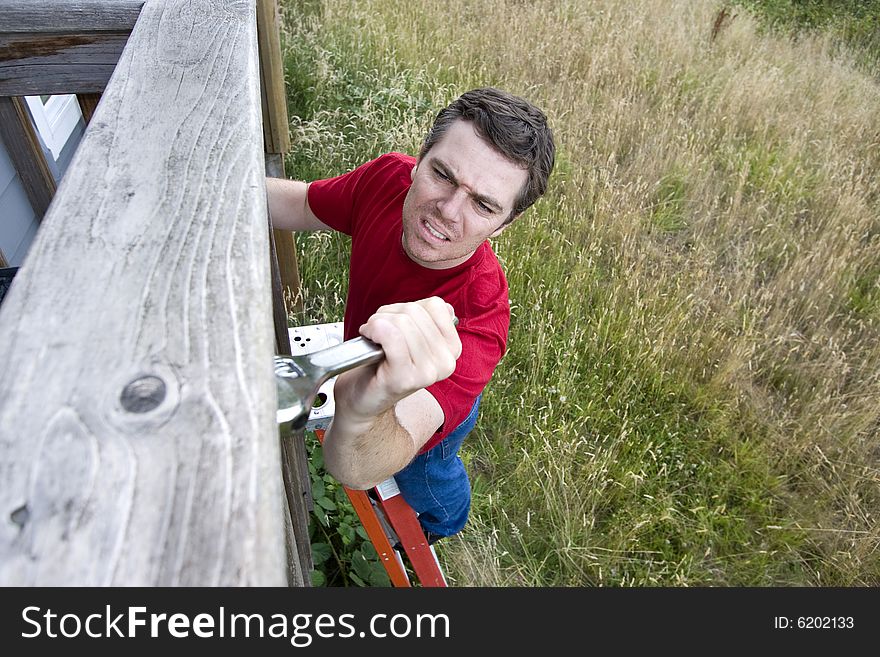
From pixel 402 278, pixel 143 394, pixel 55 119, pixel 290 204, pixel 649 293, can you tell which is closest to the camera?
pixel 143 394

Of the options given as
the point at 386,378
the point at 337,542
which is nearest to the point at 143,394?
the point at 386,378

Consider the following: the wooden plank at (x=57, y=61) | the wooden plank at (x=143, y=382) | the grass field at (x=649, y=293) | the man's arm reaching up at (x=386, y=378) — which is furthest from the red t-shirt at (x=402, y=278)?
the grass field at (x=649, y=293)

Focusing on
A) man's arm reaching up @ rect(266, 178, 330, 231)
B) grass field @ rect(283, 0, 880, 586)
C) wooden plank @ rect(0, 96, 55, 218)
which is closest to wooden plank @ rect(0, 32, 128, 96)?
wooden plank @ rect(0, 96, 55, 218)

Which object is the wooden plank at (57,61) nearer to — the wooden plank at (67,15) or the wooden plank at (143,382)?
the wooden plank at (67,15)

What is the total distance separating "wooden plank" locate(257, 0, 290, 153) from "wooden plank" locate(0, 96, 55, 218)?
0.84 meters

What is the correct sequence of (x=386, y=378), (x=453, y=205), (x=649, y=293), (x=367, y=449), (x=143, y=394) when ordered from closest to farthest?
(x=143, y=394), (x=386, y=378), (x=367, y=449), (x=453, y=205), (x=649, y=293)

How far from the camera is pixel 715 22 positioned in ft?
21.6

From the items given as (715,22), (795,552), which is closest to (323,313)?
(795,552)

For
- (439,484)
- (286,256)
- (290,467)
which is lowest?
(439,484)

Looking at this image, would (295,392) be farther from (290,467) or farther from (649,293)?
(649,293)

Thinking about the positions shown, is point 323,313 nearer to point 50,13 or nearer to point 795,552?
point 50,13

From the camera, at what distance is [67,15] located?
4.07 feet

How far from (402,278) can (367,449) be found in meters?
0.75
